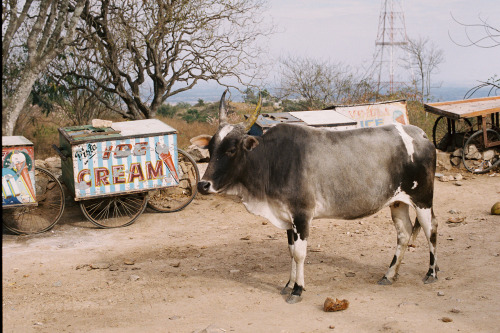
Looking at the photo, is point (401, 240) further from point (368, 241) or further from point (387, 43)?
point (387, 43)

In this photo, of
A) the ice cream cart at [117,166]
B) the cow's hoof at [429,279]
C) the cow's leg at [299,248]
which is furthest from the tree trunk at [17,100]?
the cow's hoof at [429,279]

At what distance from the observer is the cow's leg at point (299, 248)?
18.5 feet

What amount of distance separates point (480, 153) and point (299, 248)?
7784 mm

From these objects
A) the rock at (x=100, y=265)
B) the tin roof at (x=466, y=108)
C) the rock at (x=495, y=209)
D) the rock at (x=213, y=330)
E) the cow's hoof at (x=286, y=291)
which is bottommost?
the rock at (x=100, y=265)

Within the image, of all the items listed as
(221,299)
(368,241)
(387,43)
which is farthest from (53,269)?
(387,43)

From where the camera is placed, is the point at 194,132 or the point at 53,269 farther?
the point at 194,132

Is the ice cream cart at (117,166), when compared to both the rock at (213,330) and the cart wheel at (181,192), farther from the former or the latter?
the rock at (213,330)

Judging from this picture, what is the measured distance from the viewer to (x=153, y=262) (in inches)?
283

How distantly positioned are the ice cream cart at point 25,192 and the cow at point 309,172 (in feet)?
11.6

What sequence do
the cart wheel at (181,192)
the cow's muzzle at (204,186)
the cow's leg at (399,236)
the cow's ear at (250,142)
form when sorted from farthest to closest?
the cart wheel at (181,192) < the cow's leg at (399,236) < the cow's ear at (250,142) < the cow's muzzle at (204,186)

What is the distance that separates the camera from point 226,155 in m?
5.60

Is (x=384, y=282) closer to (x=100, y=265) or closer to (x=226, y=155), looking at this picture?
(x=226, y=155)

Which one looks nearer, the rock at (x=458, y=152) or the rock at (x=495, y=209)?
the rock at (x=495, y=209)

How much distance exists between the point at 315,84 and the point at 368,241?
9394 millimetres
